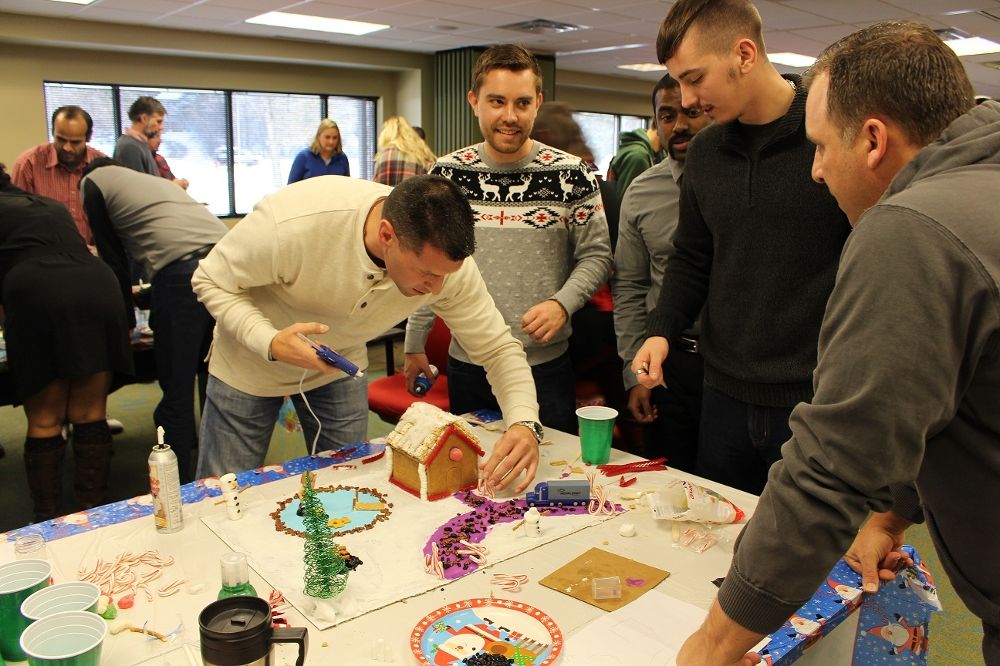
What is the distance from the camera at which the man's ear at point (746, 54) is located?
1.83 m

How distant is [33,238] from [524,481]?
2.12m

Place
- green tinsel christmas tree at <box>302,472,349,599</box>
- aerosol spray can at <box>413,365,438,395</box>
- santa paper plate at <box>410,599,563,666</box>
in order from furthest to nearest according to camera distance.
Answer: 1. aerosol spray can at <box>413,365,438,395</box>
2. green tinsel christmas tree at <box>302,472,349,599</box>
3. santa paper plate at <box>410,599,563,666</box>

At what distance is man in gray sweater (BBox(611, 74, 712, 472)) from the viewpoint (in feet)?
7.83

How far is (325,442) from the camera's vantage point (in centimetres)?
238

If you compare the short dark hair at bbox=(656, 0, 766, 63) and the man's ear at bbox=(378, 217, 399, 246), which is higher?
the short dark hair at bbox=(656, 0, 766, 63)

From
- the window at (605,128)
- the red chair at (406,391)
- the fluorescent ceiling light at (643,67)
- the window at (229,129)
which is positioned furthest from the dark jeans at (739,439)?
the window at (605,128)

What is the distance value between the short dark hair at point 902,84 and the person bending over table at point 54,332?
8.86 ft

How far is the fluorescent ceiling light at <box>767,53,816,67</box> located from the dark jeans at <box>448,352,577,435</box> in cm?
815

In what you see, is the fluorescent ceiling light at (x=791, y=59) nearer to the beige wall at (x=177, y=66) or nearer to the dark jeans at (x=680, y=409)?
the beige wall at (x=177, y=66)

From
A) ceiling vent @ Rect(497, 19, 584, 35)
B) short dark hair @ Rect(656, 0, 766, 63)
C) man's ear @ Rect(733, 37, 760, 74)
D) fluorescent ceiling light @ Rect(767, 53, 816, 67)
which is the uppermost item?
ceiling vent @ Rect(497, 19, 584, 35)

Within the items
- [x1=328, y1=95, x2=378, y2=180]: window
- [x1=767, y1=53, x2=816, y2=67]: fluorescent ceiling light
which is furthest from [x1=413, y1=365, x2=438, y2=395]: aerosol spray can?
[x1=767, y1=53, x2=816, y2=67]: fluorescent ceiling light

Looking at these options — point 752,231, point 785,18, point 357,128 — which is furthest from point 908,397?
point 357,128

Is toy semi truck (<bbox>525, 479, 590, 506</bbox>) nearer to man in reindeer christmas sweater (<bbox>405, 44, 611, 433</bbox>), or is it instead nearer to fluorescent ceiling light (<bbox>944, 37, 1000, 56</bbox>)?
man in reindeer christmas sweater (<bbox>405, 44, 611, 433</bbox>)

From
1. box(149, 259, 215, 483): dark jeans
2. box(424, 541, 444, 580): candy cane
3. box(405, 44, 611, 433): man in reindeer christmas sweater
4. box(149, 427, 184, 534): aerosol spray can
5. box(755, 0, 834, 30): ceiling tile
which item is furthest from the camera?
Result: box(755, 0, 834, 30): ceiling tile
